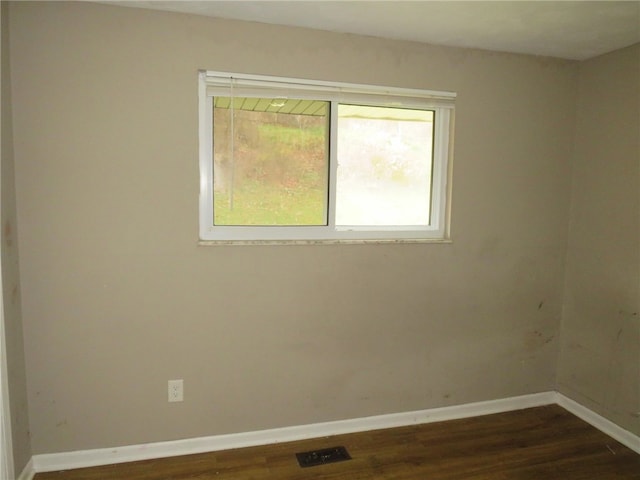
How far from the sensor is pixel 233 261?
2.19 m

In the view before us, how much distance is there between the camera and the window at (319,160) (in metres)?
2.21

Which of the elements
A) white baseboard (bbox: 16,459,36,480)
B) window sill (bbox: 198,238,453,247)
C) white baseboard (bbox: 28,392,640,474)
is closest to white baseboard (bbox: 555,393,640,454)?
white baseboard (bbox: 28,392,640,474)

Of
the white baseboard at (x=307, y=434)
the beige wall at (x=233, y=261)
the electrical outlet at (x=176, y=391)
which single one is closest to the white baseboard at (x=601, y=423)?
the white baseboard at (x=307, y=434)

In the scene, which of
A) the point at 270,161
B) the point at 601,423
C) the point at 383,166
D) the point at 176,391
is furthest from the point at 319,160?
the point at 601,423

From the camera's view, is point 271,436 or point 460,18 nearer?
point 460,18

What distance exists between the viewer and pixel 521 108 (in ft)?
8.49

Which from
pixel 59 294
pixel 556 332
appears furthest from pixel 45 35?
pixel 556 332

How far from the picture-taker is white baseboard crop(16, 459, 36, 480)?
1893 millimetres

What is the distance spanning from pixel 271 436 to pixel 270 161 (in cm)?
160

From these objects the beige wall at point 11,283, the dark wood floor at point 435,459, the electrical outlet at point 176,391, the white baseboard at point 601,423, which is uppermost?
the beige wall at point 11,283

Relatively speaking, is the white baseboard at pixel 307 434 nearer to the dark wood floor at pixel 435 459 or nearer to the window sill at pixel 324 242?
the dark wood floor at pixel 435 459

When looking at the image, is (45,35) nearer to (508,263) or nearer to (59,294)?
(59,294)

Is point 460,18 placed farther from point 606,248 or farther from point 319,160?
point 606,248

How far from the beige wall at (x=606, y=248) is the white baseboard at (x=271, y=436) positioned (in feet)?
1.38
